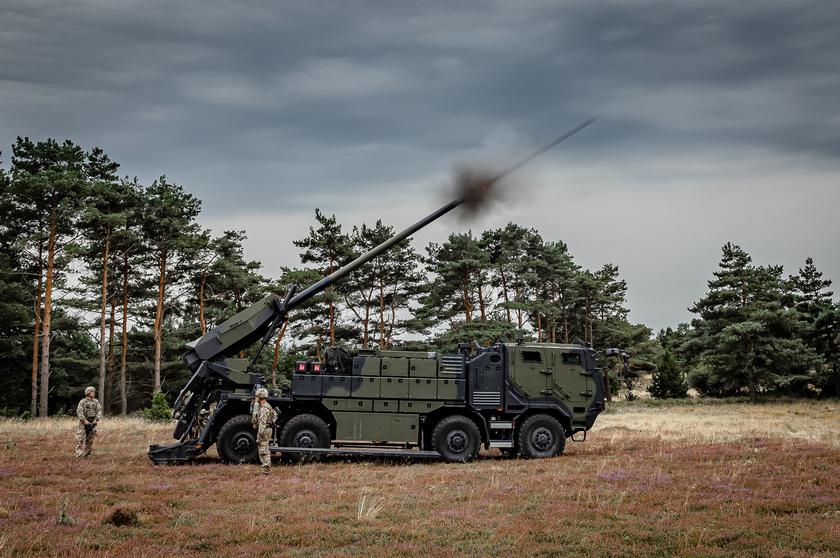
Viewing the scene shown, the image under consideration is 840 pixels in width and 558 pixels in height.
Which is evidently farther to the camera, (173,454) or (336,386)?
(336,386)

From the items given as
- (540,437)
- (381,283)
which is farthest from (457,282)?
(540,437)

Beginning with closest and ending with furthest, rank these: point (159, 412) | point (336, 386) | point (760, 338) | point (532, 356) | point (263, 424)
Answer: point (263, 424) → point (336, 386) → point (532, 356) → point (159, 412) → point (760, 338)

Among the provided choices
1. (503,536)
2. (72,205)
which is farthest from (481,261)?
(503,536)

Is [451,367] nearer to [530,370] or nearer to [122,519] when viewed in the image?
[530,370]

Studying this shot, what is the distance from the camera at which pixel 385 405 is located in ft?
52.2

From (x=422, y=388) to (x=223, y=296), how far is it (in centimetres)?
2843

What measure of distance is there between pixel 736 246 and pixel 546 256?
39.5ft

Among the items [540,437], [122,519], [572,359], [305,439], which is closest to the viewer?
[122,519]

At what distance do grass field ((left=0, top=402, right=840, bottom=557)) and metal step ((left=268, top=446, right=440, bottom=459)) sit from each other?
0.27 m

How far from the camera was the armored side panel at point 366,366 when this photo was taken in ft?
52.6

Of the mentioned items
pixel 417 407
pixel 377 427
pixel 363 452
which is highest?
pixel 417 407

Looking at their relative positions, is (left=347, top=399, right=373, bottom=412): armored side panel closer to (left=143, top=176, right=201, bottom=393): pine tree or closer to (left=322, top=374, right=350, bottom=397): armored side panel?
(left=322, top=374, right=350, bottom=397): armored side panel

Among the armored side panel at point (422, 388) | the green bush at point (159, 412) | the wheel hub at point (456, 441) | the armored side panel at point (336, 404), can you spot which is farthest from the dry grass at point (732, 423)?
the green bush at point (159, 412)

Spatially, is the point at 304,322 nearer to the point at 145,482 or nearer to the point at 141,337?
the point at 141,337
